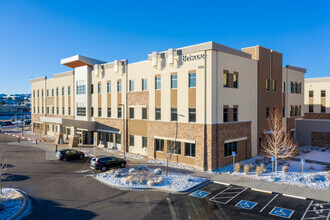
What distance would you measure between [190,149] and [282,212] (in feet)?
42.6

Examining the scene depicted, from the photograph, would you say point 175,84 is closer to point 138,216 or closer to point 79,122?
point 138,216

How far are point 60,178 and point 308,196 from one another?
21620 mm

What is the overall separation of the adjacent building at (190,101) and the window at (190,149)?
0.37ft

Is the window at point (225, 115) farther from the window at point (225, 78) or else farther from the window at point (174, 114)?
the window at point (174, 114)

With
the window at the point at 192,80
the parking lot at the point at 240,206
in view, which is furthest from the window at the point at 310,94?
the parking lot at the point at 240,206

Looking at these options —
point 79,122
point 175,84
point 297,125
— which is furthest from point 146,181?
point 297,125

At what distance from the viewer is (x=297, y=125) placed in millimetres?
41438

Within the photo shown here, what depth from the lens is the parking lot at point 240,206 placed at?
14.7 metres

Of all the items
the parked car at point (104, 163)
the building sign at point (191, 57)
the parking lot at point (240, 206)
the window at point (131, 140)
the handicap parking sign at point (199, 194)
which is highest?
the building sign at point (191, 57)

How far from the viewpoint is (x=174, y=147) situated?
28594mm

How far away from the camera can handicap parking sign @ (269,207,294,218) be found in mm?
14664

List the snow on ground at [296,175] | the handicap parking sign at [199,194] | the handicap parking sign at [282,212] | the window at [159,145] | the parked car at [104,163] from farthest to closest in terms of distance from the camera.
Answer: the window at [159,145], the parked car at [104,163], the snow on ground at [296,175], the handicap parking sign at [199,194], the handicap parking sign at [282,212]

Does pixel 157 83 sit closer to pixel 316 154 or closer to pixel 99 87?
pixel 99 87

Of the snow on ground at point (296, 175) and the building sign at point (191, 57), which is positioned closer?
the snow on ground at point (296, 175)
